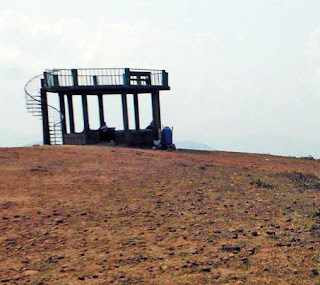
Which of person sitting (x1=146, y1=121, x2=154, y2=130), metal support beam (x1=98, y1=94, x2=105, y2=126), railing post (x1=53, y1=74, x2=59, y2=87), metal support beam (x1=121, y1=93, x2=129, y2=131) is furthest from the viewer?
metal support beam (x1=98, y1=94, x2=105, y2=126)

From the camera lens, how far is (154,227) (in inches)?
389

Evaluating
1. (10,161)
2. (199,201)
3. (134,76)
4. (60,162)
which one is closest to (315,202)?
(199,201)

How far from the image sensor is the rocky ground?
25.2 feet

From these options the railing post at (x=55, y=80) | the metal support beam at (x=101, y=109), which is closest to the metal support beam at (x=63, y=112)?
the railing post at (x=55, y=80)

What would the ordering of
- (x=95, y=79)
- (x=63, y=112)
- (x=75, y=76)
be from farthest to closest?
1. (x=63, y=112)
2. (x=95, y=79)
3. (x=75, y=76)

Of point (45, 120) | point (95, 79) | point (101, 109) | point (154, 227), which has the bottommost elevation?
point (154, 227)

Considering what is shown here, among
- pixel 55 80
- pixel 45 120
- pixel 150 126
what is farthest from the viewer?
pixel 150 126

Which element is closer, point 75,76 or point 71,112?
point 75,76

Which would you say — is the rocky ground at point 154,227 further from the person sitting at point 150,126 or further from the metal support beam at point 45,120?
the person sitting at point 150,126

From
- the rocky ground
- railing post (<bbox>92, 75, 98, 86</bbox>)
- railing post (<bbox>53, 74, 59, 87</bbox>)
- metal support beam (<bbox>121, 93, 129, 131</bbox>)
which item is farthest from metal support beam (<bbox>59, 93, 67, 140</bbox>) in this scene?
the rocky ground

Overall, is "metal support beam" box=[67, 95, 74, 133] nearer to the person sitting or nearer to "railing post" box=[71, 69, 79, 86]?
"railing post" box=[71, 69, 79, 86]

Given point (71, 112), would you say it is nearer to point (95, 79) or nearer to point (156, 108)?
point (95, 79)

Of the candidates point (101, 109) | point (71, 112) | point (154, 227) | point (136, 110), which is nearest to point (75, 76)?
point (71, 112)

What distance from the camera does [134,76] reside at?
29.0 m
